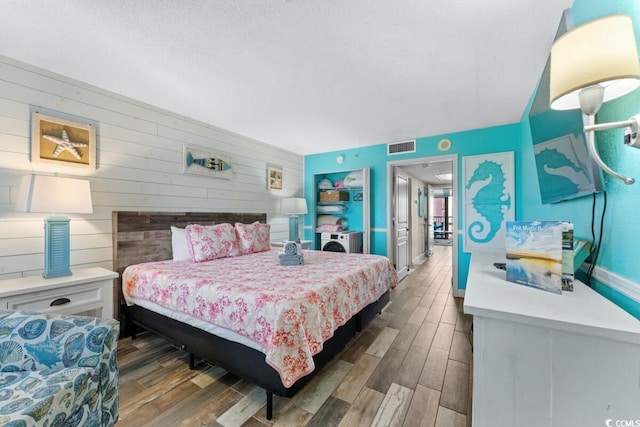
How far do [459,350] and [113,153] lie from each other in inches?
150

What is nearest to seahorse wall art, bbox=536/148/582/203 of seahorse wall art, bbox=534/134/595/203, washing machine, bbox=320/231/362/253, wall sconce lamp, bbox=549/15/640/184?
seahorse wall art, bbox=534/134/595/203

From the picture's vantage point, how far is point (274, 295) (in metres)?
1.61

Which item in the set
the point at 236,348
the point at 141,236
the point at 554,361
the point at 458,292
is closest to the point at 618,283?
the point at 554,361

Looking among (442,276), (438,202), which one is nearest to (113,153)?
(442,276)

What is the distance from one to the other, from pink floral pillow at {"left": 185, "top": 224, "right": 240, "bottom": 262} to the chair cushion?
164cm

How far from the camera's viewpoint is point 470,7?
1.52 metres

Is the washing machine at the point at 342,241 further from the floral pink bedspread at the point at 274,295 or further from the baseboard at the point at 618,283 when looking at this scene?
the baseboard at the point at 618,283

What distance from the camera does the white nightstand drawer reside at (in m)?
1.74

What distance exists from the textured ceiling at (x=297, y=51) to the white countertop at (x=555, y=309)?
1620 mm

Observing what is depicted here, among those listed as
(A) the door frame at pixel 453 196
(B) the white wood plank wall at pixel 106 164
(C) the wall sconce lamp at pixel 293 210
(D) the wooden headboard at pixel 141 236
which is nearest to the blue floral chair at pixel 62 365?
(B) the white wood plank wall at pixel 106 164

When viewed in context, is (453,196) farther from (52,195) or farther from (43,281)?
Result: (43,281)

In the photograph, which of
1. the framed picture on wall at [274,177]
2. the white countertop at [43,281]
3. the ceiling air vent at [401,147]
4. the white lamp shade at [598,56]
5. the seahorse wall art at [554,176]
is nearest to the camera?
the white lamp shade at [598,56]

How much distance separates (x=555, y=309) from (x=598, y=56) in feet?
2.66

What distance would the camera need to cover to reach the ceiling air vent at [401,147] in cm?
416
